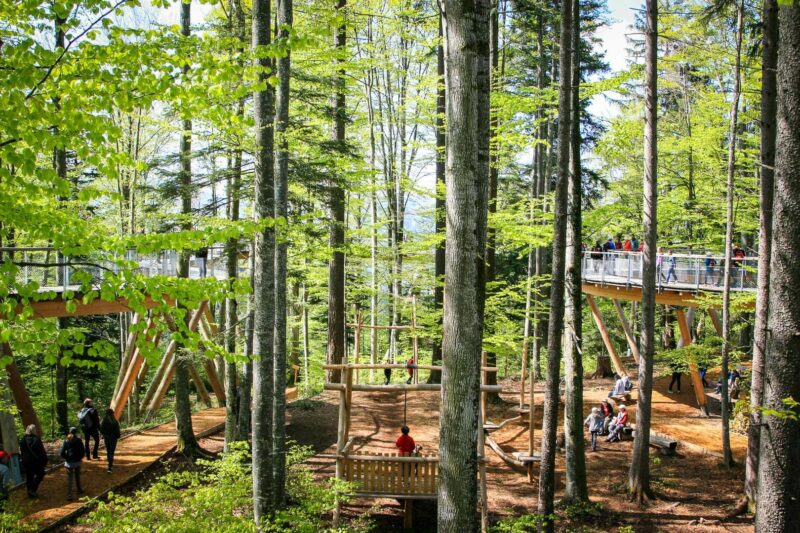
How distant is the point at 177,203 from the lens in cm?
1191

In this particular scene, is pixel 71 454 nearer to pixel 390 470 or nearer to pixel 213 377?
pixel 390 470

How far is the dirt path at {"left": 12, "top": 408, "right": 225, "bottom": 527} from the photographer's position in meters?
9.16

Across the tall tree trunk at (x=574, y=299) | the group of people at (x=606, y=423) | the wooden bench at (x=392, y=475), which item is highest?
the tall tree trunk at (x=574, y=299)

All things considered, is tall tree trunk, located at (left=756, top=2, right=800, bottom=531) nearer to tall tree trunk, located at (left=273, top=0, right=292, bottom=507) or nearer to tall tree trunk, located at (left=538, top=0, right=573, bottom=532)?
tall tree trunk, located at (left=538, top=0, right=573, bottom=532)

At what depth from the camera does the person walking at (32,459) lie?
950cm

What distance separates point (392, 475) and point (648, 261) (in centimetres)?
596

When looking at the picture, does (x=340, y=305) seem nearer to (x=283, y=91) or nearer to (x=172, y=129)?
(x=172, y=129)

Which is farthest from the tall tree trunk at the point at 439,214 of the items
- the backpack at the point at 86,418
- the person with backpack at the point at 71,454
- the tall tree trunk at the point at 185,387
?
the person with backpack at the point at 71,454

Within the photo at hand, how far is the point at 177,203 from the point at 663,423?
1365cm

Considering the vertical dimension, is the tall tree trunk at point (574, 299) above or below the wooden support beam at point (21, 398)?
above

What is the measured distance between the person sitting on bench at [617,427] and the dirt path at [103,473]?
1007 cm

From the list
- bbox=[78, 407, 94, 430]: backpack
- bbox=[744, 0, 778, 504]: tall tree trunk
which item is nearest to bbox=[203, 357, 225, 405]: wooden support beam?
bbox=[78, 407, 94, 430]: backpack

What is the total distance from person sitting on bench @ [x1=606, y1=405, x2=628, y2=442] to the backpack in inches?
471

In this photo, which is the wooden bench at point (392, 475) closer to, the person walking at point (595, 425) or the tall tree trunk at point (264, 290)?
the tall tree trunk at point (264, 290)
